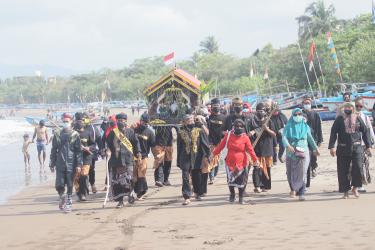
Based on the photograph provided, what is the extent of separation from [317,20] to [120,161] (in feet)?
181

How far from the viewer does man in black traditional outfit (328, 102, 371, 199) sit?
35.7ft

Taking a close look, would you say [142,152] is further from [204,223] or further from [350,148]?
[350,148]

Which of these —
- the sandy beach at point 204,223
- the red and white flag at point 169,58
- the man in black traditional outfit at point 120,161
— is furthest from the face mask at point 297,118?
the red and white flag at point 169,58

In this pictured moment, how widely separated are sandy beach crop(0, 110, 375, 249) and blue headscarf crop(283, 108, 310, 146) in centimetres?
104

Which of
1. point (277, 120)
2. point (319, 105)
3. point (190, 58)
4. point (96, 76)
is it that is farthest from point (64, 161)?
point (96, 76)

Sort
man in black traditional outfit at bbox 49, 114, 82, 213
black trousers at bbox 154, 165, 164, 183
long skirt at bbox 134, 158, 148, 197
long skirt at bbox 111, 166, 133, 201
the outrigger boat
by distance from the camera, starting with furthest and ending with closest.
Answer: the outrigger boat, black trousers at bbox 154, 165, 164, 183, long skirt at bbox 134, 158, 148, 197, long skirt at bbox 111, 166, 133, 201, man in black traditional outfit at bbox 49, 114, 82, 213

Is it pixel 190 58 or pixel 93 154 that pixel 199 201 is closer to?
pixel 93 154

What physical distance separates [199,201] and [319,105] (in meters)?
26.2

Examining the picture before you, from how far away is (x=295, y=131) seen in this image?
11.1 metres

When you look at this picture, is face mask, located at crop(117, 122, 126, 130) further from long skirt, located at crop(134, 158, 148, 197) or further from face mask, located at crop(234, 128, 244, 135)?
face mask, located at crop(234, 128, 244, 135)

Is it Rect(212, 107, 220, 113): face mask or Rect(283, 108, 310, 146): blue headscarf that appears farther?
Answer: Rect(212, 107, 220, 113): face mask

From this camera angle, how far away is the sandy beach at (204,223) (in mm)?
8047

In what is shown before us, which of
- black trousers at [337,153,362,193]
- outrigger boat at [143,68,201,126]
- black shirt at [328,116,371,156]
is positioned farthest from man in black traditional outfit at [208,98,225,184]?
outrigger boat at [143,68,201,126]

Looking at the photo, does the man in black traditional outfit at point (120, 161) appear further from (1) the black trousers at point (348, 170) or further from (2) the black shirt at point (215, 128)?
(1) the black trousers at point (348, 170)
